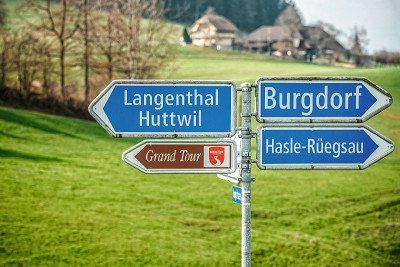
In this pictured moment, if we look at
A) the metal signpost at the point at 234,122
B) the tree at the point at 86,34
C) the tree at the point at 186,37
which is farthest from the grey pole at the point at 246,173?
the tree at the point at 186,37

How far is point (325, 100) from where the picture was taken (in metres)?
4.54

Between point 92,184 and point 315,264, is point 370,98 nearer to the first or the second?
point 315,264

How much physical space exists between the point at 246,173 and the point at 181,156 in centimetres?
64

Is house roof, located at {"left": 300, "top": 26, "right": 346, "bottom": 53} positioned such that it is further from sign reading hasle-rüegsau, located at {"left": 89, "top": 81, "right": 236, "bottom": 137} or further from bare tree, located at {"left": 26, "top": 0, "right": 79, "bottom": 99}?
sign reading hasle-rüegsau, located at {"left": 89, "top": 81, "right": 236, "bottom": 137}

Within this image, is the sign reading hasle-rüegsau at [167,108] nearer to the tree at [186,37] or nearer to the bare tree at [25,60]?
the bare tree at [25,60]

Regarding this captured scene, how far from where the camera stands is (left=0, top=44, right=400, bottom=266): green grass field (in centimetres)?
1304

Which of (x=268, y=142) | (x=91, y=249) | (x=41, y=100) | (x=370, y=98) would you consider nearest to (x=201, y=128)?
(x=268, y=142)

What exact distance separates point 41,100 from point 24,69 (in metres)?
2.49

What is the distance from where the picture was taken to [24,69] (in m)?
34.5

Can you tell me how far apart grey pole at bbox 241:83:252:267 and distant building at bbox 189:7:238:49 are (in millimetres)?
108407

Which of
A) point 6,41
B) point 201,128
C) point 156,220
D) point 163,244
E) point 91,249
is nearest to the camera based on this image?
point 201,128

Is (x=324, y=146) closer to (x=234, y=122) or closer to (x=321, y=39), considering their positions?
(x=234, y=122)

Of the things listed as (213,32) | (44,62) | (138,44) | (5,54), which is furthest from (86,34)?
(213,32)

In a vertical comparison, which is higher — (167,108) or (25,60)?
(25,60)
